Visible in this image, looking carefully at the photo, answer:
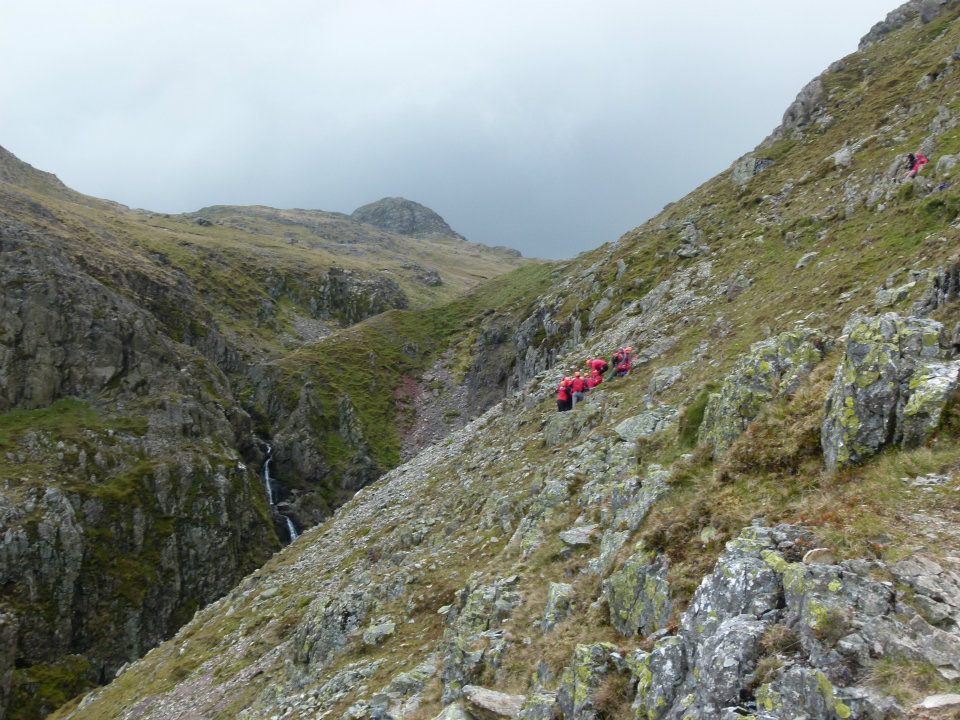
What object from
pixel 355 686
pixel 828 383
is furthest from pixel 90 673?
pixel 828 383

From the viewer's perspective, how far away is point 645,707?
372 inches

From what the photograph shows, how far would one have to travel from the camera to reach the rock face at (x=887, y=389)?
10.8m

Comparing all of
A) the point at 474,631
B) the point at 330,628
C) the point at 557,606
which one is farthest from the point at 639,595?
the point at 330,628

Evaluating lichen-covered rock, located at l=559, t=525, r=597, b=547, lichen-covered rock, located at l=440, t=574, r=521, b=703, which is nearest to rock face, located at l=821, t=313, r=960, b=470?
lichen-covered rock, located at l=559, t=525, r=597, b=547

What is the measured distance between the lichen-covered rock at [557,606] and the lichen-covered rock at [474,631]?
4.32 ft

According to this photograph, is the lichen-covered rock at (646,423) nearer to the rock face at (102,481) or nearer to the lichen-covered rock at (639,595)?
the lichen-covered rock at (639,595)

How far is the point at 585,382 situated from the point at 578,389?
886mm

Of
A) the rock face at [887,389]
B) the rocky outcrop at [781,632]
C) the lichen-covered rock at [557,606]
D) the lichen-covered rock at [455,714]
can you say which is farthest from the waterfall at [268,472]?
the rock face at [887,389]

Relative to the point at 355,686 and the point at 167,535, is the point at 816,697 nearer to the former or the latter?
the point at 355,686

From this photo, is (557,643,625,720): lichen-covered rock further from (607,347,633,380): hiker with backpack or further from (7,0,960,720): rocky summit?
(607,347,633,380): hiker with backpack

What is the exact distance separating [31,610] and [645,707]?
6379cm

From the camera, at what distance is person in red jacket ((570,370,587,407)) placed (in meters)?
32.6

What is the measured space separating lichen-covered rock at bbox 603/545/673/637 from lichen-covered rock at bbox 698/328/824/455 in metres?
4.38

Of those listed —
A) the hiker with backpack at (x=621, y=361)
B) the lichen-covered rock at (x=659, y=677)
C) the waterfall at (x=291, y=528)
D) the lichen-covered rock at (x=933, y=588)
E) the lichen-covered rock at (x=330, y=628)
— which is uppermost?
the hiker with backpack at (x=621, y=361)
